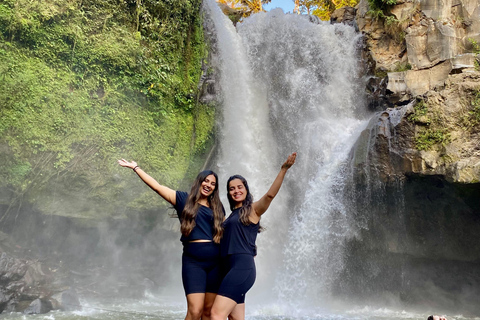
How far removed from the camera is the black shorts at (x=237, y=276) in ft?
9.99

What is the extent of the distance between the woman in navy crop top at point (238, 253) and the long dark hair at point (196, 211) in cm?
6

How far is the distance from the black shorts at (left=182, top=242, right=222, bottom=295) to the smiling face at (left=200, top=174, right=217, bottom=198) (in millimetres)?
403

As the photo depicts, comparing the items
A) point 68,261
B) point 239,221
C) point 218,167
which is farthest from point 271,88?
point 239,221

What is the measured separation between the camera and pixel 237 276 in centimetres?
306

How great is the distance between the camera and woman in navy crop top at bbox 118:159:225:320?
3158 mm

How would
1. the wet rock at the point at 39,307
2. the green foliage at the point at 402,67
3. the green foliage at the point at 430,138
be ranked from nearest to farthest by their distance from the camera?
the wet rock at the point at 39,307 < the green foliage at the point at 430,138 < the green foliage at the point at 402,67

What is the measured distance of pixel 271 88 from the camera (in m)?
12.3

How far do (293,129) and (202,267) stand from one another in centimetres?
884

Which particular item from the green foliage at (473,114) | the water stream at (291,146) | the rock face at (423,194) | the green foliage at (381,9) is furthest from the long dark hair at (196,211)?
the green foliage at (381,9)

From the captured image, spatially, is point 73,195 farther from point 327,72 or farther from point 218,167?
point 327,72

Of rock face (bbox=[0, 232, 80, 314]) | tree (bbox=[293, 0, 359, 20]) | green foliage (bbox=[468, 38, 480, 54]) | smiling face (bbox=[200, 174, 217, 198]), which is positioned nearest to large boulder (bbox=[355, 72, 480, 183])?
green foliage (bbox=[468, 38, 480, 54])

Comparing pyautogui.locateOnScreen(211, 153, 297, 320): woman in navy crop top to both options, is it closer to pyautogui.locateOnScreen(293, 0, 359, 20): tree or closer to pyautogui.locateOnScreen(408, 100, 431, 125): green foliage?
pyautogui.locateOnScreen(408, 100, 431, 125): green foliage

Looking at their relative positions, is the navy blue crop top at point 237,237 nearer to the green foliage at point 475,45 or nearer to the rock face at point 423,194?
the rock face at point 423,194

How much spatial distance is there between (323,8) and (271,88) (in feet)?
49.3
